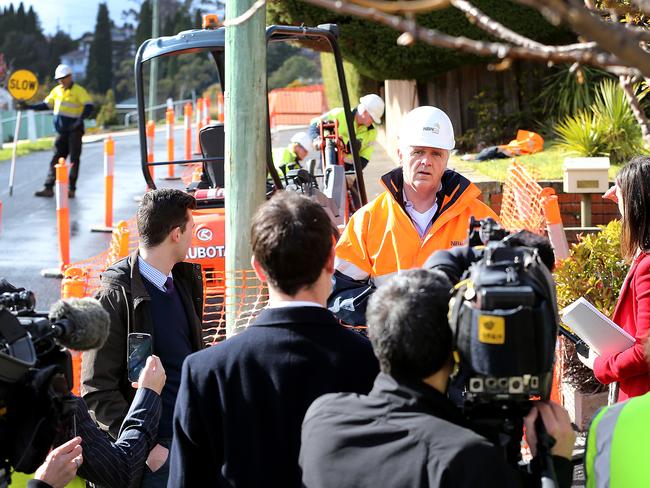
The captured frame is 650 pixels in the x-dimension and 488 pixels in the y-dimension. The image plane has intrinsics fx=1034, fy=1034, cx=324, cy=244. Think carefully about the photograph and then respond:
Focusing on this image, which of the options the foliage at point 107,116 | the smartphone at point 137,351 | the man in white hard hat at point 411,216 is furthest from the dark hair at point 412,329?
the foliage at point 107,116

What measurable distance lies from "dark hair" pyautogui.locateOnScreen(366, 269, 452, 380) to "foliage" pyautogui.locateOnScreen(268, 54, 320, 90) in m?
50.5

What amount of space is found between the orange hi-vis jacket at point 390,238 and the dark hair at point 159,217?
0.70 metres

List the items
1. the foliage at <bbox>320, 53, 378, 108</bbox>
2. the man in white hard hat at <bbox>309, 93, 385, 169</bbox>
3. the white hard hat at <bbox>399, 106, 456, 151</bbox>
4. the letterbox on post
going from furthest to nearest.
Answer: the foliage at <bbox>320, 53, 378, 108</bbox>
the man in white hard hat at <bbox>309, 93, 385, 169</bbox>
the letterbox on post
the white hard hat at <bbox>399, 106, 456, 151</bbox>

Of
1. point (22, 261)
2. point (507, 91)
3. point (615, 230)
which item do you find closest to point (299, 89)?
point (507, 91)

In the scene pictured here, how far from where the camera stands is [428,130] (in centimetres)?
447

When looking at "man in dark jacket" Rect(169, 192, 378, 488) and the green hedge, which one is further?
the green hedge

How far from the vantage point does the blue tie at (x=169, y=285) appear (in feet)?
13.7

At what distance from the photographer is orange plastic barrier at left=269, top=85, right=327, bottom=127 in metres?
33.7

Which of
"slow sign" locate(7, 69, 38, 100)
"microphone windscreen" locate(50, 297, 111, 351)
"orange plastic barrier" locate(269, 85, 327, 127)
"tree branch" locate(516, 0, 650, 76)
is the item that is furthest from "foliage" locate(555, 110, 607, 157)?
"orange plastic barrier" locate(269, 85, 327, 127)

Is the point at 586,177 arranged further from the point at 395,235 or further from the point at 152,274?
the point at 152,274

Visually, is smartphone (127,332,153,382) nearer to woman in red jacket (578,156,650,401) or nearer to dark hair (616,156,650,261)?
woman in red jacket (578,156,650,401)

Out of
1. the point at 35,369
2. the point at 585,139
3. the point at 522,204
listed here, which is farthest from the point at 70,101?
the point at 35,369

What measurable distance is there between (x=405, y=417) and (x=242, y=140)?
289 centimetres

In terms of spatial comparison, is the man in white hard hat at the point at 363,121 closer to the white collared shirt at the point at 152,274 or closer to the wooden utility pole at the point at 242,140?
the wooden utility pole at the point at 242,140
